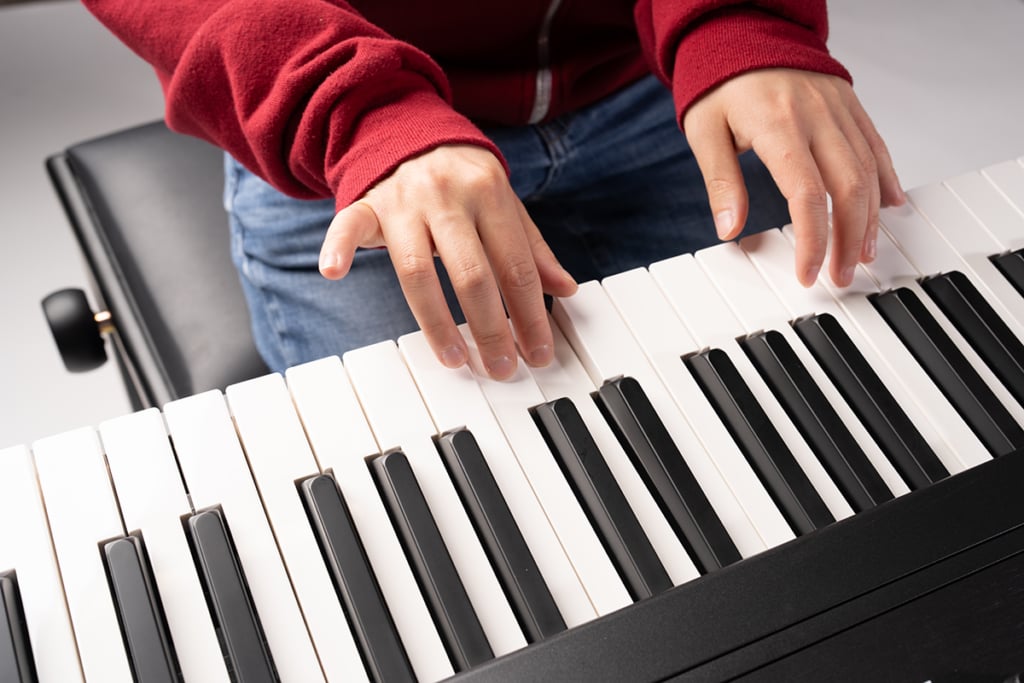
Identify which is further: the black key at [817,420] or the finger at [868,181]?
the finger at [868,181]

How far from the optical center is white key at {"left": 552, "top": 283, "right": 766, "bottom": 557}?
545 mm

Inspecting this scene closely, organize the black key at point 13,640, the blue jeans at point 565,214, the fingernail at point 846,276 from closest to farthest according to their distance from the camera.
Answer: the black key at point 13,640, the fingernail at point 846,276, the blue jeans at point 565,214

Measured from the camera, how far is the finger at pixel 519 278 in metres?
0.60

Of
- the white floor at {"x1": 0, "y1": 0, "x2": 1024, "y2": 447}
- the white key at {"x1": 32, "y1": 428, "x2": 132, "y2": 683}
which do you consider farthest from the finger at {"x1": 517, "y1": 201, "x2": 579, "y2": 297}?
the white floor at {"x1": 0, "y1": 0, "x2": 1024, "y2": 447}

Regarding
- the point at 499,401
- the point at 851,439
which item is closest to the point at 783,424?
the point at 851,439

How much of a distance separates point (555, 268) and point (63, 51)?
1.95 meters

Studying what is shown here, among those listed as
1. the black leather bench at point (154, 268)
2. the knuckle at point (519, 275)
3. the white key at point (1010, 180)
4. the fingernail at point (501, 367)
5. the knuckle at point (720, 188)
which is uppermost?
the black leather bench at point (154, 268)

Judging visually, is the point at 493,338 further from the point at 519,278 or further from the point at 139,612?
the point at 139,612

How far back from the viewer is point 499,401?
1.90ft

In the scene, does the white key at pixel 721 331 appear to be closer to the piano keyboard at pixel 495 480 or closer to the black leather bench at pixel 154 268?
the piano keyboard at pixel 495 480

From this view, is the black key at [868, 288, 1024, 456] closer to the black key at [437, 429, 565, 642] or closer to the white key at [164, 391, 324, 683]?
the black key at [437, 429, 565, 642]

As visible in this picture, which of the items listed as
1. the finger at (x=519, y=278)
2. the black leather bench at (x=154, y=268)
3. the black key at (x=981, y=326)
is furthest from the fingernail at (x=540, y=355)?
the black leather bench at (x=154, y=268)

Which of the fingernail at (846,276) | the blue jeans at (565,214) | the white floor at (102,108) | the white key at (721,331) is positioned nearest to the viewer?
the white key at (721,331)

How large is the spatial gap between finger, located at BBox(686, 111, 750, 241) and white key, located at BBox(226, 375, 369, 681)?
0.38 metres
